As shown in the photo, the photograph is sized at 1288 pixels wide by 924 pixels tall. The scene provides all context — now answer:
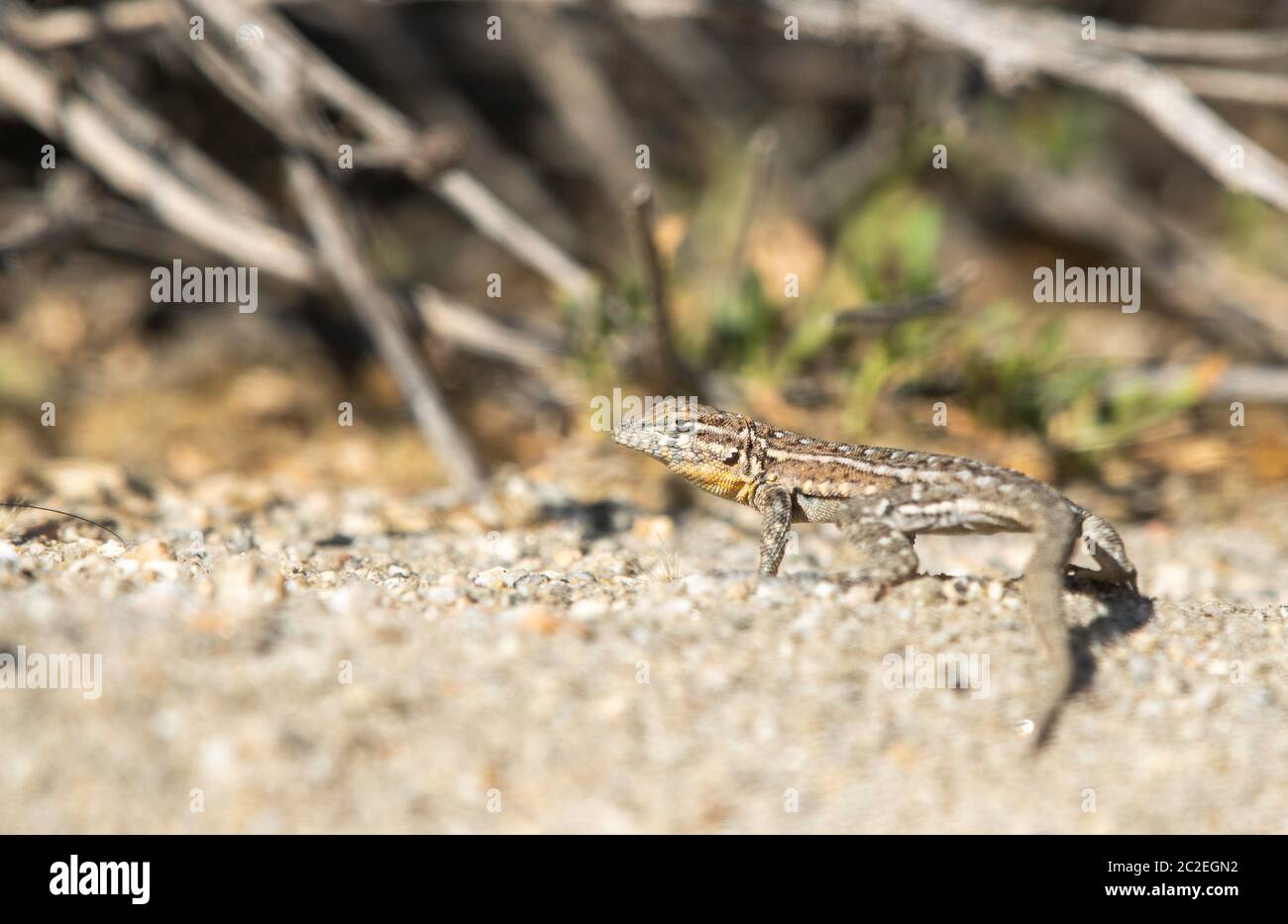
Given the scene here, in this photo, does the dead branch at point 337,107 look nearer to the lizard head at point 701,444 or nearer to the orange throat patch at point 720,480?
the lizard head at point 701,444

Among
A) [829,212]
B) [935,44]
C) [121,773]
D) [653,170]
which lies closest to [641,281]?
[935,44]

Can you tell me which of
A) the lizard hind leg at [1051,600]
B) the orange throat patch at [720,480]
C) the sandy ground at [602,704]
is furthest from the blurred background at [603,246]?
the sandy ground at [602,704]

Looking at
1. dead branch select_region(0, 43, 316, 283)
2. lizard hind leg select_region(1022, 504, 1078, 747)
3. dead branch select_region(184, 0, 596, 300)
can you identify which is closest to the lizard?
lizard hind leg select_region(1022, 504, 1078, 747)

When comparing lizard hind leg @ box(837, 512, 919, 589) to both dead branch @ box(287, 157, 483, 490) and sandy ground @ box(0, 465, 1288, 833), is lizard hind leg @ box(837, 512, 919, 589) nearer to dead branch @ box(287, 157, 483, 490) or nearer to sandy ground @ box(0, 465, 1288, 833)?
sandy ground @ box(0, 465, 1288, 833)

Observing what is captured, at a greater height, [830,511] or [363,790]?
[830,511]

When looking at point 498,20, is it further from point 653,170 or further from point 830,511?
point 830,511

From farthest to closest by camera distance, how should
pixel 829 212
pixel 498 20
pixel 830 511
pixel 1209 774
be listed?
pixel 498 20
pixel 829 212
pixel 830 511
pixel 1209 774
